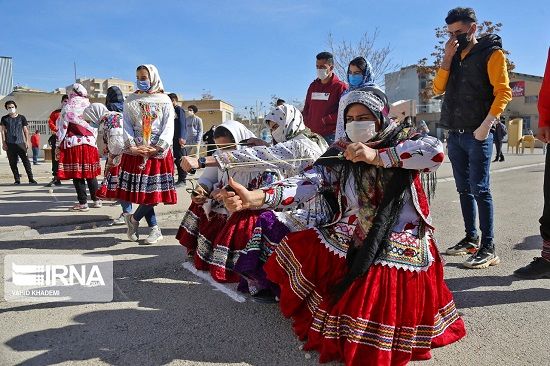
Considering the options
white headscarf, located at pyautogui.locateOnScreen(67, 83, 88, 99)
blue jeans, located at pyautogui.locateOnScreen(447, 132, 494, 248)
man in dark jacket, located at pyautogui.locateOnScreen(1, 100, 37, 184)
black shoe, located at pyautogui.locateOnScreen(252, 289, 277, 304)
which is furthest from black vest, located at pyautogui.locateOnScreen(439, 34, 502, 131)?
man in dark jacket, located at pyautogui.locateOnScreen(1, 100, 37, 184)

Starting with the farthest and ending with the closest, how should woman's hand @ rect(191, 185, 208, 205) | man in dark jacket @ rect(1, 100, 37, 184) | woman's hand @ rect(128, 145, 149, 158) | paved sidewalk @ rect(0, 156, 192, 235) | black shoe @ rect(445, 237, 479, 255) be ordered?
man in dark jacket @ rect(1, 100, 37, 184)
paved sidewalk @ rect(0, 156, 192, 235)
woman's hand @ rect(128, 145, 149, 158)
black shoe @ rect(445, 237, 479, 255)
woman's hand @ rect(191, 185, 208, 205)

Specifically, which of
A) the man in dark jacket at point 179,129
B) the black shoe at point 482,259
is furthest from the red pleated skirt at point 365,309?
the man in dark jacket at point 179,129

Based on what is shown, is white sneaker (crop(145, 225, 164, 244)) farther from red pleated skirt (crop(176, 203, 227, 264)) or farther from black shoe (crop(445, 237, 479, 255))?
black shoe (crop(445, 237, 479, 255))

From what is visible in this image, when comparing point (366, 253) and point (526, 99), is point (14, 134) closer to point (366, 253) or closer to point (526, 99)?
point (366, 253)

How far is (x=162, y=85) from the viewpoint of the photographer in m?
4.97

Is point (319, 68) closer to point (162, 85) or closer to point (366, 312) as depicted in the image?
point (162, 85)

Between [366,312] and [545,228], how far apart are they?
A: 1867 mm

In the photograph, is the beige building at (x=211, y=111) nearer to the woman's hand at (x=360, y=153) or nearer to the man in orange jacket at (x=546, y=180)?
the man in orange jacket at (x=546, y=180)

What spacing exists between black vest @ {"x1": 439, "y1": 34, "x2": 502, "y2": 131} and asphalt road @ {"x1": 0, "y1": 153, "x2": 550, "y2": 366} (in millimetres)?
1283

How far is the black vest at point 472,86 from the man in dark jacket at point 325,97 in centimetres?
217

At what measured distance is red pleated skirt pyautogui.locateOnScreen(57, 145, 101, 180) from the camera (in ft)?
21.4

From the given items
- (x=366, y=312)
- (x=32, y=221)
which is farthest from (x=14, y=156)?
(x=366, y=312)

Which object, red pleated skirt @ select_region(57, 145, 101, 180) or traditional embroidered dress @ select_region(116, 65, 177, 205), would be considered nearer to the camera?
traditional embroidered dress @ select_region(116, 65, 177, 205)

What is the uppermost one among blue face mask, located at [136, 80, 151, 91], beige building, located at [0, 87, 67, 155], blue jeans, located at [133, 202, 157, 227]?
beige building, located at [0, 87, 67, 155]
